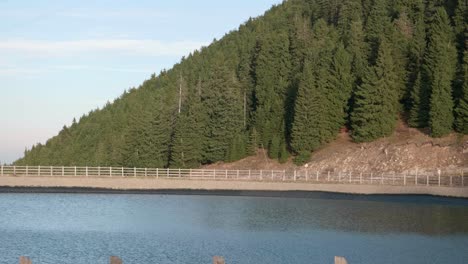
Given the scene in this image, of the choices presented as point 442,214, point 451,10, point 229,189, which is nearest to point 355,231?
point 442,214

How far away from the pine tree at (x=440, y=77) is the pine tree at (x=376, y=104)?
14.5 ft

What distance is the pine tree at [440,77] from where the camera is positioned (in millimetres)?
89562

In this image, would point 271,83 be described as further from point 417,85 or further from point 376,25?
point 417,85

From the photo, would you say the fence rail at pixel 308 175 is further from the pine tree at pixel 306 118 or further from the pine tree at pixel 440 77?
the pine tree at pixel 440 77

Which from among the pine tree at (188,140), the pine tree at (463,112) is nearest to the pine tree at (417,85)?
the pine tree at (463,112)

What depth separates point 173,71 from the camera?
6422 inches

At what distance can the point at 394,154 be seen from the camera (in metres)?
89.9

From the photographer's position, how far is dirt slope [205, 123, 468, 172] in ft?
282

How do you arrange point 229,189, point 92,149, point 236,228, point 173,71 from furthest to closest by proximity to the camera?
point 173,71 → point 92,149 → point 229,189 → point 236,228

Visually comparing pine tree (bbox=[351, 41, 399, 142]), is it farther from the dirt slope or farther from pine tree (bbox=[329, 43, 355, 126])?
pine tree (bbox=[329, 43, 355, 126])

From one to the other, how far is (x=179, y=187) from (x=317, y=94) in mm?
26292

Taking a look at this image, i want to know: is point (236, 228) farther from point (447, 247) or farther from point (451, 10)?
point (451, 10)

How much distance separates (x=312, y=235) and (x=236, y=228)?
5720 mm

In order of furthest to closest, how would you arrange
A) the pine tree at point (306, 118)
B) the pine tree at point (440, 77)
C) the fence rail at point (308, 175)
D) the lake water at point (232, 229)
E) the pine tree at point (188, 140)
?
the pine tree at point (188, 140), the pine tree at point (306, 118), the pine tree at point (440, 77), the fence rail at point (308, 175), the lake water at point (232, 229)
